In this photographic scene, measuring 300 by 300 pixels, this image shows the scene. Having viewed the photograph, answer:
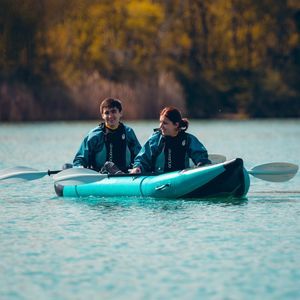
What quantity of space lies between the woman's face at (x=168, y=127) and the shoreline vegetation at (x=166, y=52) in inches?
1115

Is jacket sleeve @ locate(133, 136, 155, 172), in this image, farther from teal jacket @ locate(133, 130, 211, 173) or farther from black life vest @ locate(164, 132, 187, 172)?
black life vest @ locate(164, 132, 187, 172)

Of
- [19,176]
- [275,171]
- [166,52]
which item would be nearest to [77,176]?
[19,176]

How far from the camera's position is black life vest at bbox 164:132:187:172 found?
12984 mm

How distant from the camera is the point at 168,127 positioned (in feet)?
42.3

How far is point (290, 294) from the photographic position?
7.46m

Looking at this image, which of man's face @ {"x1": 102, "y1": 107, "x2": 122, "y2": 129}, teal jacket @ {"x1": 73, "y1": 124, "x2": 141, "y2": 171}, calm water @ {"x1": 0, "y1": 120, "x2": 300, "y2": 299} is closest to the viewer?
calm water @ {"x1": 0, "y1": 120, "x2": 300, "y2": 299}

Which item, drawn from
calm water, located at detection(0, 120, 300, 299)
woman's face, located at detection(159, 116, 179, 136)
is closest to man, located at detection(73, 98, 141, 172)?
calm water, located at detection(0, 120, 300, 299)

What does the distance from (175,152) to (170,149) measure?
2.5 inches

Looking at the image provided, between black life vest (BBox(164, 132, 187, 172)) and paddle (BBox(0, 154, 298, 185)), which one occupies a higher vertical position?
black life vest (BBox(164, 132, 187, 172))

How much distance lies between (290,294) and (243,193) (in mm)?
5491

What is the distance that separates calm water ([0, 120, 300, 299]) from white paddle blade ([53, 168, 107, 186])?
244 millimetres

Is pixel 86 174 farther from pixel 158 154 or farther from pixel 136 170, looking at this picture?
pixel 158 154

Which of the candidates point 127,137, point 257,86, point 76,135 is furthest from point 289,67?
point 127,137

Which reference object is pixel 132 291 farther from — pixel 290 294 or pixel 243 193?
pixel 243 193
